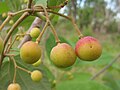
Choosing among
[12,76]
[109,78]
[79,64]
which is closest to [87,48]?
[12,76]

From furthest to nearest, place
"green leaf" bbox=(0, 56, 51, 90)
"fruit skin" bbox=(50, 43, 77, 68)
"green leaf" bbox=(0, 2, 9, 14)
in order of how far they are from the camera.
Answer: "green leaf" bbox=(0, 2, 9, 14), "green leaf" bbox=(0, 56, 51, 90), "fruit skin" bbox=(50, 43, 77, 68)

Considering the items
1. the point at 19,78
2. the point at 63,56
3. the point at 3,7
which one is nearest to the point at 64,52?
the point at 63,56

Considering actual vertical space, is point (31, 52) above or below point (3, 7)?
below

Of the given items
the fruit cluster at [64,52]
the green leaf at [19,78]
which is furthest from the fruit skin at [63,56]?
the green leaf at [19,78]

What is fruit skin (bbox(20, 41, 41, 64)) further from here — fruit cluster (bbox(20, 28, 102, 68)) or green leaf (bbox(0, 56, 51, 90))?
green leaf (bbox(0, 56, 51, 90))

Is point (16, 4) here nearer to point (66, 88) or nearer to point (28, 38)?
point (28, 38)

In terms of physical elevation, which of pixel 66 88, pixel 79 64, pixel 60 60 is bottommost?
pixel 60 60

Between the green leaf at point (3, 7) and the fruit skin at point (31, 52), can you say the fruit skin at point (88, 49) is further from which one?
the green leaf at point (3, 7)

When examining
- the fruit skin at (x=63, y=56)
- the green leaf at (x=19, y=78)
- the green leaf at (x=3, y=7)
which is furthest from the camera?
the green leaf at (x=3, y=7)

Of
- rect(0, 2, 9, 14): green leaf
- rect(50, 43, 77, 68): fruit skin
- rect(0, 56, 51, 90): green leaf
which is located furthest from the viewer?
rect(0, 2, 9, 14): green leaf

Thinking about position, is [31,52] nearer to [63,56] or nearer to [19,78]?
[63,56]

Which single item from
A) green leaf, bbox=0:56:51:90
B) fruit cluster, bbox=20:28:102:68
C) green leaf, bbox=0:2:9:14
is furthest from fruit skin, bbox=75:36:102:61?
green leaf, bbox=0:2:9:14
